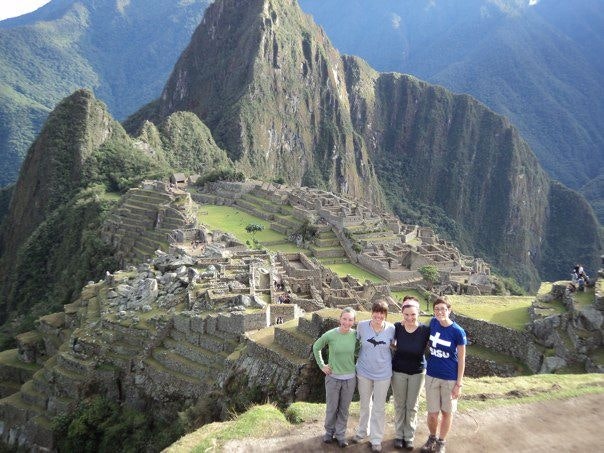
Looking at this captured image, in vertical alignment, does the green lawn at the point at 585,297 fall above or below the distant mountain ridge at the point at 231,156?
below

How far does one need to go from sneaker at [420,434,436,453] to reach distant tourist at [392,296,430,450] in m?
0.20

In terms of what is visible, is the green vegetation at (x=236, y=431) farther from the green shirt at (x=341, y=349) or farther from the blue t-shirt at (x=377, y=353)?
the blue t-shirt at (x=377, y=353)

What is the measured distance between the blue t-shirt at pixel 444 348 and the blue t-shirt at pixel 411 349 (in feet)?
0.40

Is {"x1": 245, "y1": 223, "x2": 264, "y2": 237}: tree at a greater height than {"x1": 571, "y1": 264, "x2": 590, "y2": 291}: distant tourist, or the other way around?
{"x1": 245, "y1": 223, "x2": 264, "y2": 237}: tree

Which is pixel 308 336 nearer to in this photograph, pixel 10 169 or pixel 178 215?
pixel 178 215

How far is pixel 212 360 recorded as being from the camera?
17922 millimetres

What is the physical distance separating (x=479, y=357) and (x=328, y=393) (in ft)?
23.3

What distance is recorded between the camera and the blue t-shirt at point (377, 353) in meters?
9.13

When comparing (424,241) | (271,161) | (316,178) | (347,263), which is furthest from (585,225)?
(347,263)

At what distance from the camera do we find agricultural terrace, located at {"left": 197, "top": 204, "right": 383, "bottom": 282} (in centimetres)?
4903

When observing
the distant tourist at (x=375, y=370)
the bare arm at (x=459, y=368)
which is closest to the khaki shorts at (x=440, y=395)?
the bare arm at (x=459, y=368)

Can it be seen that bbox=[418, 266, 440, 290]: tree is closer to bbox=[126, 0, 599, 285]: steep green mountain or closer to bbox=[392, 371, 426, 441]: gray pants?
bbox=[392, 371, 426, 441]: gray pants

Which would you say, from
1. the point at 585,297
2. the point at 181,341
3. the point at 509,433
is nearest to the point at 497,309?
the point at 585,297

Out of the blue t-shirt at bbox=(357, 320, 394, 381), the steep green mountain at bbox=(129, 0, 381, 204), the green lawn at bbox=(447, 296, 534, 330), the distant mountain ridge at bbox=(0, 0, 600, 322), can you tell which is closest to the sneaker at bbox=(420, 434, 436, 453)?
the blue t-shirt at bbox=(357, 320, 394, 381)
